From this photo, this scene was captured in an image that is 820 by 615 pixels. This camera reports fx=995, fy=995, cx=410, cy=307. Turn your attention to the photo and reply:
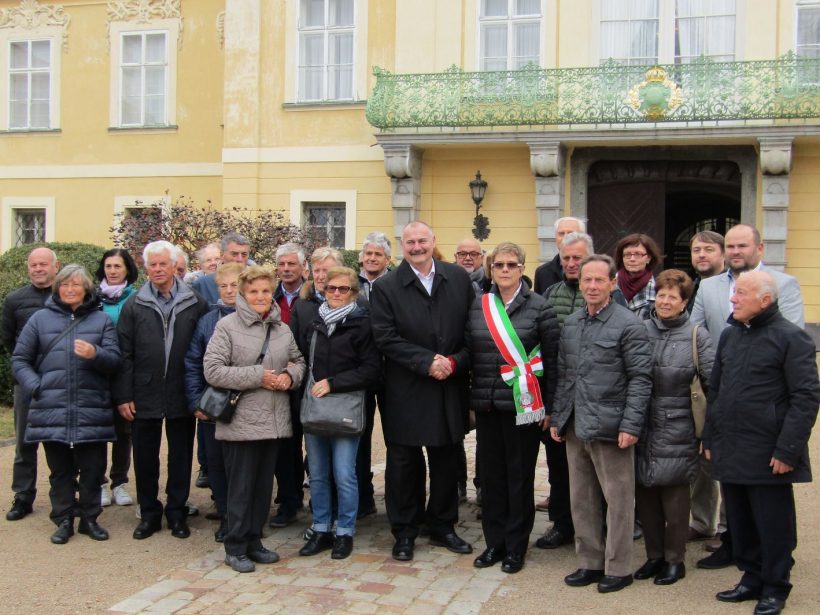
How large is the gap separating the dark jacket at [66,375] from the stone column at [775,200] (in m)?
11.4

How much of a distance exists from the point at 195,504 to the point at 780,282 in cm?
430

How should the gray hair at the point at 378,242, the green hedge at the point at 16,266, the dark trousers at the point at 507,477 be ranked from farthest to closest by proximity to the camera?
the green hedge at the point at 16,266 < the gray hair at the point at 378,242 < the dark trousers at the point at 507,477

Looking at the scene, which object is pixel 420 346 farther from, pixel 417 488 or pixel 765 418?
pixel 765 418

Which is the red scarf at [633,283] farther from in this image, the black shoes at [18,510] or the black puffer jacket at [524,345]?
the black shoes at [18,510]

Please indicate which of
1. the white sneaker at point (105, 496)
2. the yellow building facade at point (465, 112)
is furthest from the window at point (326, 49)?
the white sneaker at point (105, 496)

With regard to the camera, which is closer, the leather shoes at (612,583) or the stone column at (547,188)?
the leather shoes at (612,583)

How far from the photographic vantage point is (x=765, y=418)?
495cm

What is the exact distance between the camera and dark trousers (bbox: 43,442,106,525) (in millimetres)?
6434

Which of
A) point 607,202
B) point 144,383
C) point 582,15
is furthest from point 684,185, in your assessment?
point 144,383

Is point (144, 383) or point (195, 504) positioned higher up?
point (144, 383)

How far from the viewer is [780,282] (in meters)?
5.76

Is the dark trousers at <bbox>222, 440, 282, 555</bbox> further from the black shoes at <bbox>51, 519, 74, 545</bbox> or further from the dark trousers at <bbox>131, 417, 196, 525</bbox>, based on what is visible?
the black shoes at <bbox>51, 519, 74, 545</bbox>

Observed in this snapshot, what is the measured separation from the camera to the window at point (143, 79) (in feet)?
61.9

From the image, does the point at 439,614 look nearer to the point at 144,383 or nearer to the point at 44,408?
the point at 144,383
